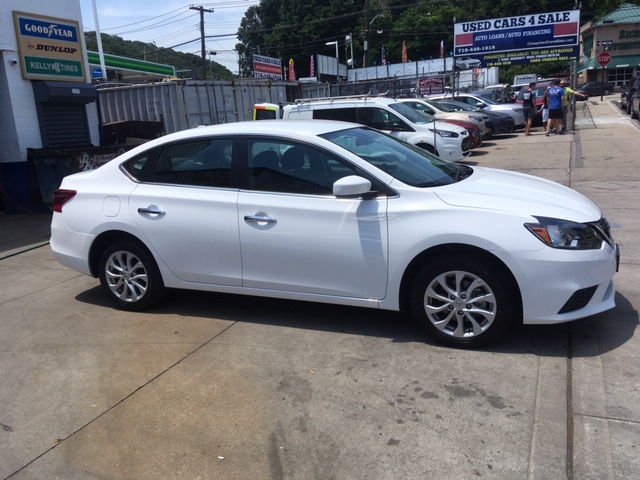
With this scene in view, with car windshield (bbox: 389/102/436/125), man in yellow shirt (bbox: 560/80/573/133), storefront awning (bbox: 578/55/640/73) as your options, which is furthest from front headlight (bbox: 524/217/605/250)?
storefront awning (bbox: 578/55/640/73)

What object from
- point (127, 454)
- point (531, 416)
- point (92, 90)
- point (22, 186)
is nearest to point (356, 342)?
point (531, 416)

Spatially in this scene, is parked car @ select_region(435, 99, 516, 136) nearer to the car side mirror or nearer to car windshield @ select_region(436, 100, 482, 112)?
car windshield @ select_region(436, 100, 482, 112)

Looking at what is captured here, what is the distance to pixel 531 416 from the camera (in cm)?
344

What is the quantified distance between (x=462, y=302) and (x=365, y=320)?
1050 mm

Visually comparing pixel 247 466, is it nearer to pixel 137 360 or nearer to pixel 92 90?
pixel 137 360

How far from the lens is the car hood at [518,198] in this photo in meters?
4.19

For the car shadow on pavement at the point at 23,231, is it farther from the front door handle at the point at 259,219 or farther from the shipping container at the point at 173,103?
the shipping container at the point at 173,103

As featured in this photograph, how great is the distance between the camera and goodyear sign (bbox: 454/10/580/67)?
22.5 m

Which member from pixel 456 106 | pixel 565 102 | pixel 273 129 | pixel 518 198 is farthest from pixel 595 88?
pixel 273 129

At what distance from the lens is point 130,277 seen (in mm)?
5375

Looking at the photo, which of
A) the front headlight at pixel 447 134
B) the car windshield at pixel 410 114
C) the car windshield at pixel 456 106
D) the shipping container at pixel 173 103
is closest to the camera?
the car windshield at pixel 410 114

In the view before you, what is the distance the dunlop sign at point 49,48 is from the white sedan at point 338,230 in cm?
695

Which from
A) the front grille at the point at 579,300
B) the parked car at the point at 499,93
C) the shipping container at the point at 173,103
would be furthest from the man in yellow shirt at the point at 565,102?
the front grille at the point at 579,300

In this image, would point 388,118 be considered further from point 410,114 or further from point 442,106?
point 442,106
